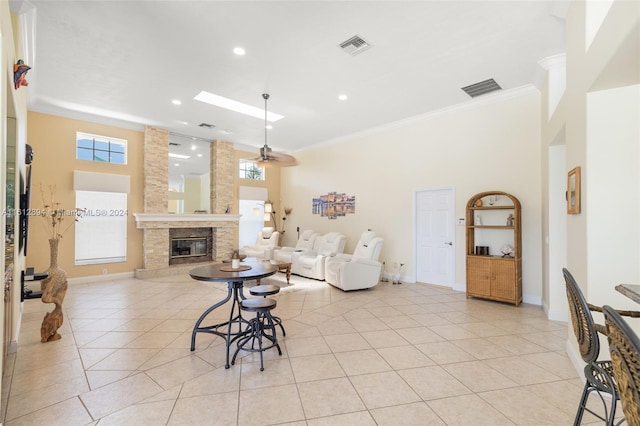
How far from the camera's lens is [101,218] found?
642cm

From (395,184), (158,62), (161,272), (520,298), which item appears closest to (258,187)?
(161,272)

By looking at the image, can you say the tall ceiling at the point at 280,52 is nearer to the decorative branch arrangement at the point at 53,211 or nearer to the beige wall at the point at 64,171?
the beige wall at the point at 64,171

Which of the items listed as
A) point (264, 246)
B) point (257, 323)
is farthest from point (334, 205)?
point (257, 323)

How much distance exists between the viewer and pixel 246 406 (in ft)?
6.90

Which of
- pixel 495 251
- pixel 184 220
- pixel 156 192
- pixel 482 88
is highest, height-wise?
pixel 482 88

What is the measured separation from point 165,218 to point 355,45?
227 inches

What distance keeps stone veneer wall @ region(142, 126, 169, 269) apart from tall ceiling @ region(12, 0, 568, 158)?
1.08 metres

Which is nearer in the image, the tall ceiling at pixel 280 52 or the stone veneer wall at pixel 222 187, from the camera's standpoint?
the tall ceiling at pixel 280 52

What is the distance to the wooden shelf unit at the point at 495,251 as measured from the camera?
4.57 m

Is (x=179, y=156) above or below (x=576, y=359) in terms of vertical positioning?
above

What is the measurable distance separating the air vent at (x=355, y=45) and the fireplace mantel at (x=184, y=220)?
557 centimetres

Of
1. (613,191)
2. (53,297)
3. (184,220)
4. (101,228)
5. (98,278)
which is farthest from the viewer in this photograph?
(184,220)

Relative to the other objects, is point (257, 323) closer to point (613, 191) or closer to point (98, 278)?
point (613, 191)

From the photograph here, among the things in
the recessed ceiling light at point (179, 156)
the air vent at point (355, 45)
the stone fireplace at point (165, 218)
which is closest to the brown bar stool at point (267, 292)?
the air vent at point (355, 45)
